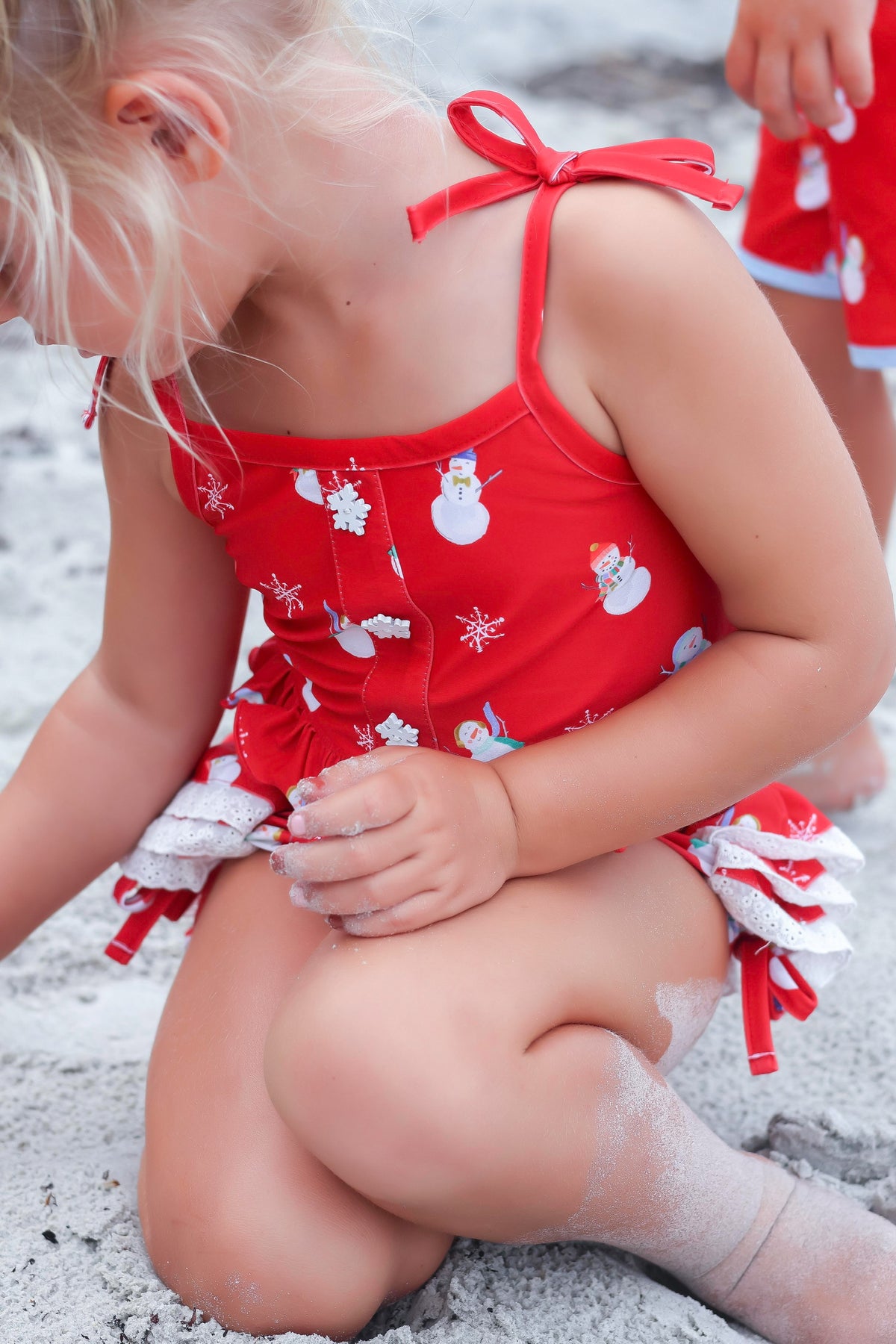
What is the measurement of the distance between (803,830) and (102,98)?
0.69 m

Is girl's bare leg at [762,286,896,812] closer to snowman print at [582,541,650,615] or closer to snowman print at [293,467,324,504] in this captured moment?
snowman print at [582,541,650,615]

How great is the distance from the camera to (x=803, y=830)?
1052 mm

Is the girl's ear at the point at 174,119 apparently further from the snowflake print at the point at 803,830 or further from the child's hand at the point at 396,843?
the snowflake print at the point at 803,830

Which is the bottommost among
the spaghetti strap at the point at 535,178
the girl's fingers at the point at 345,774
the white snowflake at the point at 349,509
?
the girl's fingers at the point at 345,774

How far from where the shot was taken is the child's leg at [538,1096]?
0.80m

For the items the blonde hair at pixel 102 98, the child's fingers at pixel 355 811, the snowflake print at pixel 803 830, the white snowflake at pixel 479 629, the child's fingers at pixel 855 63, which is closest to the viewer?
Result: the blonde hair at pixel 102 98

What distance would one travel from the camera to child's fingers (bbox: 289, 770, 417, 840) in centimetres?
82

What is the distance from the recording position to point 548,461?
0.86 m

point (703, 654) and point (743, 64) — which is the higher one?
point (743, 64)

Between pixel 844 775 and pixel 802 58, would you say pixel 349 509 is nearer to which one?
pixel 802 58

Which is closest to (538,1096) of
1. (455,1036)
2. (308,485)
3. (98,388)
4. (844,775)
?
(455,1036)

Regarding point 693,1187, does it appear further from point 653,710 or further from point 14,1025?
point 14,1025

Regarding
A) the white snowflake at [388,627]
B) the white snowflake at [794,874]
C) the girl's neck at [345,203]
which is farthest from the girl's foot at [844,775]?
the girl's neck at [345,203]

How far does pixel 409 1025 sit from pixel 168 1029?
11.5 inches
